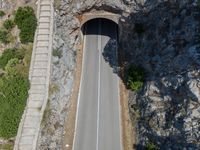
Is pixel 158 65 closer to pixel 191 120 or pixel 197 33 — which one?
pixel 197 33

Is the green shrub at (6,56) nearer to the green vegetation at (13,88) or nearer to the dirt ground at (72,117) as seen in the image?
the green vegetation at (13,88)

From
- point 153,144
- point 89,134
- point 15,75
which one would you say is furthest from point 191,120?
point 15,75

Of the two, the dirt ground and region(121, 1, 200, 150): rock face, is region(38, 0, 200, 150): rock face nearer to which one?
region(121, 1, 200, 150): rock face

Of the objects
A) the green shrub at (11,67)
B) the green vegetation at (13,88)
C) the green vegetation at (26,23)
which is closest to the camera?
the green vegetation at (13,88)

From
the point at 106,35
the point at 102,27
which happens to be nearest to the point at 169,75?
the point at 106,35

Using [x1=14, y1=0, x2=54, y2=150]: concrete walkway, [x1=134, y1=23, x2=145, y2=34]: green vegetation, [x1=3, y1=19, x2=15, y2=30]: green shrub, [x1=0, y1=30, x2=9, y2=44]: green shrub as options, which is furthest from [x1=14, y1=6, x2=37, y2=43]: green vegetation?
[x1=134, y1=23, x2=145, y2=34]: green vegetation

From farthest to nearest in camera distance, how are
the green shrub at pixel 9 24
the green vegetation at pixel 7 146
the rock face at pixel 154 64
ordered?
the green shrub at pixel 9 24
the green vegetation at pixel 7 146
the rock face at pixel 154 64

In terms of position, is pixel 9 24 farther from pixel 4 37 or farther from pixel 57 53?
pixel 57 53

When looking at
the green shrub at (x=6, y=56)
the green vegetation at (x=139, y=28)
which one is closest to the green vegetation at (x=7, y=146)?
the green shrub at (x=6, y=56)
